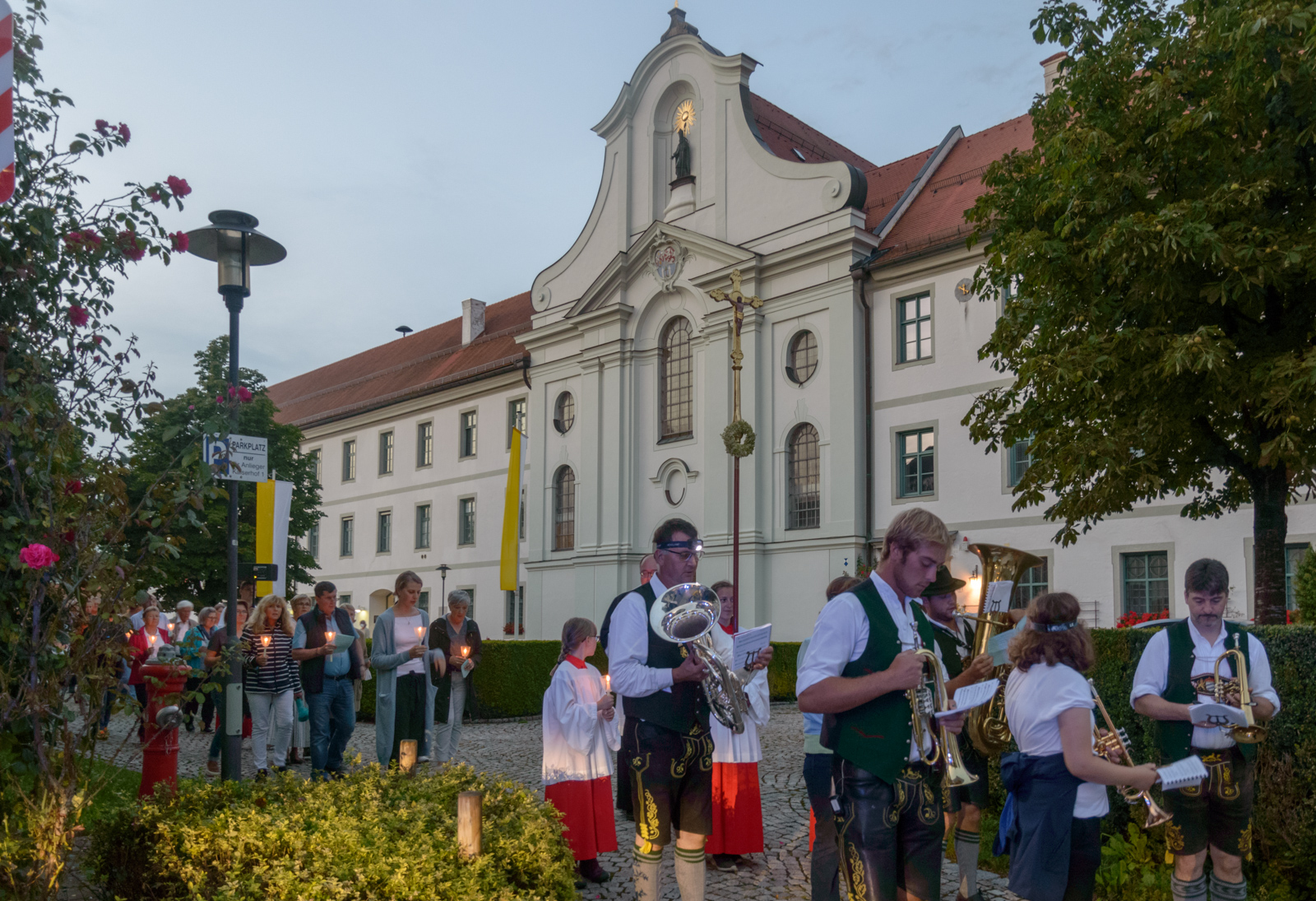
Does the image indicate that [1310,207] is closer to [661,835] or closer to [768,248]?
[661,835]

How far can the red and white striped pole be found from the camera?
3027 mm

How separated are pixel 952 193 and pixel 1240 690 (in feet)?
79.1

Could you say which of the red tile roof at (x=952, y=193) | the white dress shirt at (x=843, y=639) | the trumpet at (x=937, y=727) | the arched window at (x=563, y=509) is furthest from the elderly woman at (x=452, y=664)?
the arched window at (x=563, y=509)

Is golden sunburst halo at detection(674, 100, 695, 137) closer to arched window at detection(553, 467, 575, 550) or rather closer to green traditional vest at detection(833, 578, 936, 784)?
arched window at detection(553, 467, 575, 550)

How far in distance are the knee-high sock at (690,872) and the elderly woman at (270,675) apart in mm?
6236

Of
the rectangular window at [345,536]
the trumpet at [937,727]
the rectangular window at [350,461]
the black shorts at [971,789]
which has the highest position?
the rectangular window at [350,461]

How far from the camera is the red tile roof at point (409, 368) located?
40.7m

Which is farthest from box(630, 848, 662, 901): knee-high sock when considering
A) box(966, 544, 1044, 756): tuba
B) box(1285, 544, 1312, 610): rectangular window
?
box(1285, 544, 1312, 610): rectangular window

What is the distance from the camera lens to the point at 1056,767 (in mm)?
4500

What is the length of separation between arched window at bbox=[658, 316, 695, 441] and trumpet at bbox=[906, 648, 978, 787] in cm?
2660

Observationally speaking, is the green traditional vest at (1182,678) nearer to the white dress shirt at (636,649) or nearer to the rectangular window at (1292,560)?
the white dress shirt at (636,649)

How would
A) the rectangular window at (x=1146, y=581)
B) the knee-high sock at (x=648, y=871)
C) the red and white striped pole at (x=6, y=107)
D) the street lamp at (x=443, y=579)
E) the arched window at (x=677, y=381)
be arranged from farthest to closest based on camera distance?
the street lamp at (x=443, y=579), the arched window at (x=677, y=381), the rectangular window at (x=1146, y=581), the knee-high sock at (x=648, y=871), the red and white striped pole at (x=6, y=107)

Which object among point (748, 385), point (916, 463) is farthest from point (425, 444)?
point (916, 463)

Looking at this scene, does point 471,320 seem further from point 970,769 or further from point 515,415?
point 970,769
